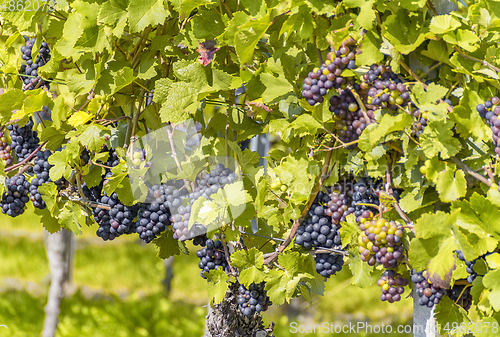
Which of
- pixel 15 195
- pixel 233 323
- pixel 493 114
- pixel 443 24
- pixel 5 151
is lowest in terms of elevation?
pixel 233 323

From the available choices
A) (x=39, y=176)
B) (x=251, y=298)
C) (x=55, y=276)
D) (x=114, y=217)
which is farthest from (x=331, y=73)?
(x=55, y=276)

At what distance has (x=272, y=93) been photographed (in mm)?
1153

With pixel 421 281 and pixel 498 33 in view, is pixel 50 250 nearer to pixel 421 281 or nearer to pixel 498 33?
pixel 421 281

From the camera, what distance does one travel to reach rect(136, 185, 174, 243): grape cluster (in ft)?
4.43

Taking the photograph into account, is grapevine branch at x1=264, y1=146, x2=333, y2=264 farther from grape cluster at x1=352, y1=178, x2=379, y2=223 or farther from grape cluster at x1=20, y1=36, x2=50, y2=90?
grape cluster at x1=20, y1=36, x2=50, y2=90

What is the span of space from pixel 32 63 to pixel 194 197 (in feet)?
2.96

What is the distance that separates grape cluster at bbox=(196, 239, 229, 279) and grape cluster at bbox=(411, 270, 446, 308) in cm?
60

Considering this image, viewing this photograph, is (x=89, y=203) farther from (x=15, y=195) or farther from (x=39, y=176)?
(x=15, y=195)

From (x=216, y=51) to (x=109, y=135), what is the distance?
0.45 m

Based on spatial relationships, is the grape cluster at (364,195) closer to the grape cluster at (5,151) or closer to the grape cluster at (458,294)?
the grape cluster at (458,294)

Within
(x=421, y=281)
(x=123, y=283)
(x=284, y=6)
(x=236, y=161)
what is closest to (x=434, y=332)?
(x=421, y=281)

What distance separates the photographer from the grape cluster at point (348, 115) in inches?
40.8

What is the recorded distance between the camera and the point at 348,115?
1.07 m

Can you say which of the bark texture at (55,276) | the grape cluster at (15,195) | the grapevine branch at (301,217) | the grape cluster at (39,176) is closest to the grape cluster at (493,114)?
the grapevine branch at (301,217)
